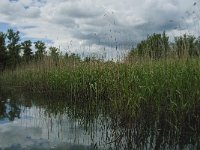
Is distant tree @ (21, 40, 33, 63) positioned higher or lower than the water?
higher

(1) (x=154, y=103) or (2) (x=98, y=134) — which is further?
(2) (x=98, y=134)

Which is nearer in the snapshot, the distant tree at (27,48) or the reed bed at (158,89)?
the reed bed at (158,89)

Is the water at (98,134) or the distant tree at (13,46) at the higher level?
the distant tree at (13,46)

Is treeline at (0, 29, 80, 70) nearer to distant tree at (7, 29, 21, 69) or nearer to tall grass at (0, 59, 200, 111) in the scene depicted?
distant tree at (7, 29, 21, 69)

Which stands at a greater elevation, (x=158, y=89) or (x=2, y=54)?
(x=2, y=54)

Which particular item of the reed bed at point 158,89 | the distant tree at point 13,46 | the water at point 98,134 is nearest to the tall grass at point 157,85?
the reed bed at point 158,89

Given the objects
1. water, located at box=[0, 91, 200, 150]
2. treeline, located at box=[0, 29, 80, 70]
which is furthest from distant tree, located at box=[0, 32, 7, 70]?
water, located at box=[0, 91, 200, 150]

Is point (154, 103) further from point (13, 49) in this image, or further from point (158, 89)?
point (13, 49)

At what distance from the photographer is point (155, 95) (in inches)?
245

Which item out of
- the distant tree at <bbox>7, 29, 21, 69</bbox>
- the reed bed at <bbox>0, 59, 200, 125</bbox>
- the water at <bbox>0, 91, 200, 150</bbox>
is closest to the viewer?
the water at <bbox>0, 91, 200, 150</bbox>

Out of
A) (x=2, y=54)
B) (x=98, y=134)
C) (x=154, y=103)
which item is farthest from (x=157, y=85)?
(x=2, y=54)

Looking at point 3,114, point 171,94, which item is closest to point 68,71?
point 3,114

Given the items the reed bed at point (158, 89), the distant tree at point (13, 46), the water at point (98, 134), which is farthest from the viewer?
the distant tree at point (13, 46)

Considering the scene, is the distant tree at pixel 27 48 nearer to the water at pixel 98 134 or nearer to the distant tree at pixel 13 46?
the distant tree at pixel 13 46
